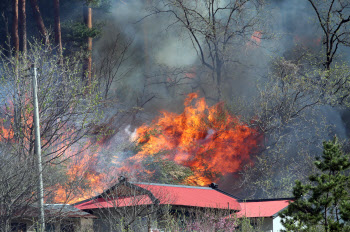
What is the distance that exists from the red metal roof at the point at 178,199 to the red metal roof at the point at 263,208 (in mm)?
571

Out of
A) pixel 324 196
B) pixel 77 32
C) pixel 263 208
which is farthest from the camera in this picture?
pixel 77 32

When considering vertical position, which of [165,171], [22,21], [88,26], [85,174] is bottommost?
[85,174]

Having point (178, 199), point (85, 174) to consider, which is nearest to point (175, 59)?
point (85, 174)

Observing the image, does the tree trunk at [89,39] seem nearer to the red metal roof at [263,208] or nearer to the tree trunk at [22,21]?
the tree trunk at [22,21]

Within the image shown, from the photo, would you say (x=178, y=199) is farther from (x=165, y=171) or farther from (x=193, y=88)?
(x=193, y=88)

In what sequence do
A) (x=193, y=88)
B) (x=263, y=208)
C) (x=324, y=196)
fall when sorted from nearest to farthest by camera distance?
(x=324, y=196), (x=263, y=208), (x=193, y=88)

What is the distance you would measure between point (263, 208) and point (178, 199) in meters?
5.13

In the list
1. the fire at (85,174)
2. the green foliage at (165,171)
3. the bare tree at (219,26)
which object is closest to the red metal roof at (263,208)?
the green foliage at (165,171)

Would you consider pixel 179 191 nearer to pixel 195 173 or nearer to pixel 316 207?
pixel 195 173

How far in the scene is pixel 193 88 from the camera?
45500 mm

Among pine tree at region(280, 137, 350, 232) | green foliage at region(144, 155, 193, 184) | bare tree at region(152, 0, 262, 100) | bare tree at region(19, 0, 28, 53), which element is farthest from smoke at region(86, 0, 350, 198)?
pine tree at region(280, 137, 350, 232)

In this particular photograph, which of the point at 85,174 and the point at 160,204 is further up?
the point at 85,174

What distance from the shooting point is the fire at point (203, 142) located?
128ft

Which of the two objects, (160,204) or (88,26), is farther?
(88,26)
